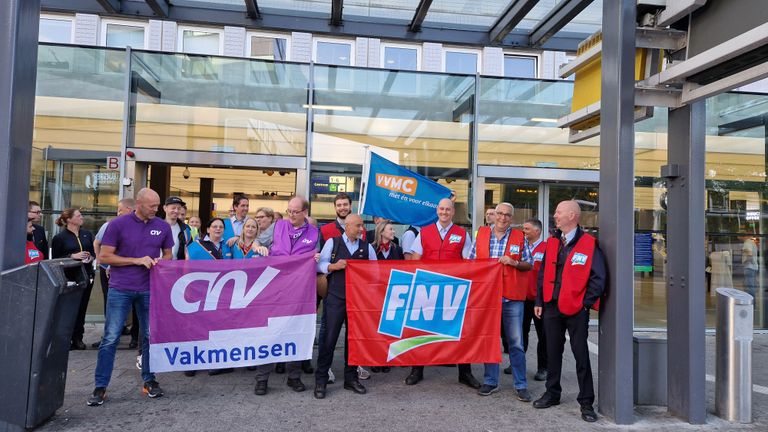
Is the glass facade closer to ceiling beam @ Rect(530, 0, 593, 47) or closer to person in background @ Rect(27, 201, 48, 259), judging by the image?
ceiling beam @ Rect(530, 0, 593, 47)

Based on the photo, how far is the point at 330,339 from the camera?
5.11 meters

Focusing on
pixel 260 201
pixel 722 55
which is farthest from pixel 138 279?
pixel 260 201

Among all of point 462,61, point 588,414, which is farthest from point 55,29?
point 588,414

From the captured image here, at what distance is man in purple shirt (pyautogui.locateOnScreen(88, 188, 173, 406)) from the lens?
15.3 feet

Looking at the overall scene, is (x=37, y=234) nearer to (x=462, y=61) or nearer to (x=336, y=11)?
(x=336, y=11)

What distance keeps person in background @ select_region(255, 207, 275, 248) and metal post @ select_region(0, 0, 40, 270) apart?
2.39 metres

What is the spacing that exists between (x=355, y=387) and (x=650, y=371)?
2.94 metres

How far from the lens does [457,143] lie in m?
9.43

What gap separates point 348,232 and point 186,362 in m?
2.10

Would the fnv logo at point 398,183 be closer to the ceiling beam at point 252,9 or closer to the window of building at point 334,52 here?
the ceiling beam at point 252,9

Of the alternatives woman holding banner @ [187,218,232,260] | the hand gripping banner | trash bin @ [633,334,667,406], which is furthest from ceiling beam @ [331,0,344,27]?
trash bin @ [633,334,667,406]

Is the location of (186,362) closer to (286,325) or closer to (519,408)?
(286,325)

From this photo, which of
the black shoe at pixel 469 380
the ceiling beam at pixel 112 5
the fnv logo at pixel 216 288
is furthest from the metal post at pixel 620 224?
the ceiling beam at pixel 112 5

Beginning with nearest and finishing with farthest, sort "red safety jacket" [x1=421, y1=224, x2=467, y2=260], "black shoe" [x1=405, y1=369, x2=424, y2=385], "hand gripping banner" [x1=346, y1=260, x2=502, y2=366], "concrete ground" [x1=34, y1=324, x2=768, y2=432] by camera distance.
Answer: "concrete ground" [x1=34, y1=324, x2=768, y2=432] → "hand gripping banner" [x1=346, y1=260, x2=502, y2=366] → "black shoe" [x1=405, y1=369, x2=424, y2=385] → "red safety jacket" [x1=421, y1=224, x2=467, y2=260]
